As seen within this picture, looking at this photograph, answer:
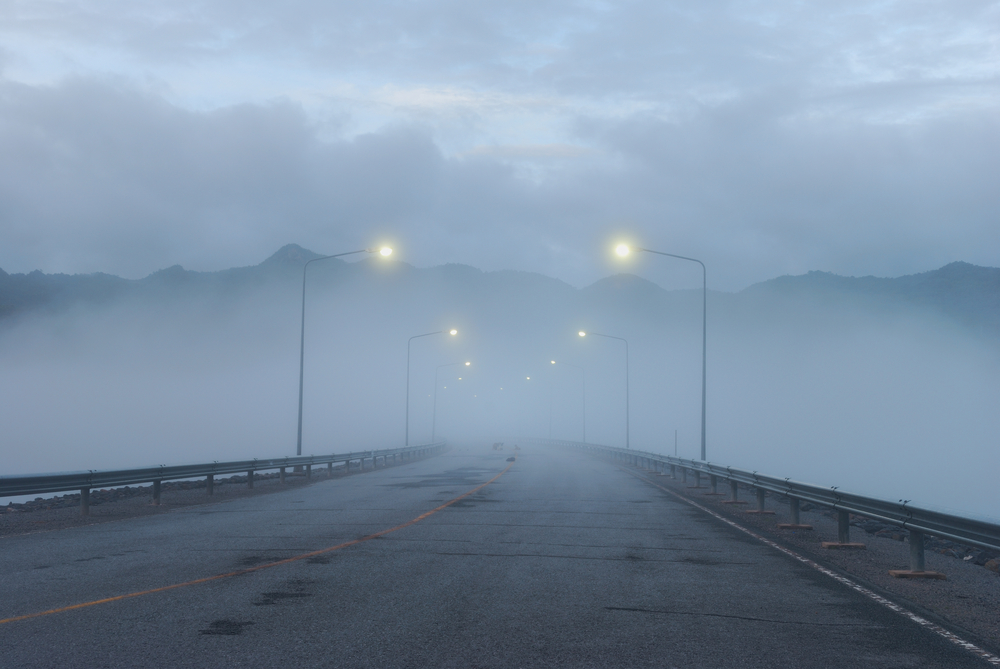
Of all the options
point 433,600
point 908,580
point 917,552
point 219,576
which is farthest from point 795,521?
point 219,576

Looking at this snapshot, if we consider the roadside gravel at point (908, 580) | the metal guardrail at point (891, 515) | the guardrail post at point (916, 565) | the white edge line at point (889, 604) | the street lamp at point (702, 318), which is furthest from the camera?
the street lamp at point (702, 318)

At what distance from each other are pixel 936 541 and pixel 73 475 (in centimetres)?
1638

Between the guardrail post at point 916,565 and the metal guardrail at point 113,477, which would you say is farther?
the metal guardrail at point 113,477

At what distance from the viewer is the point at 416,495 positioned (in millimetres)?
21562

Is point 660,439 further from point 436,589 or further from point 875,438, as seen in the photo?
point 436,589

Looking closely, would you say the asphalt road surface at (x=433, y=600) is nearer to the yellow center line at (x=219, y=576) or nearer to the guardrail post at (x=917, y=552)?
the yellow center line at (x=219, y=576)

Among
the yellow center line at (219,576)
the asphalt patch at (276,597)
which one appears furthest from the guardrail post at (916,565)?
the yellow center line at (219,576)

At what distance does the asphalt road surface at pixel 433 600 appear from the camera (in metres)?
6.20

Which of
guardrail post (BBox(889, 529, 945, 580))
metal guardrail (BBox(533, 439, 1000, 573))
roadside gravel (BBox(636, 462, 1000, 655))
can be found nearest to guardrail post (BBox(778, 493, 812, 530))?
metal guardrail (BBox(533, 439, 1000, 573))

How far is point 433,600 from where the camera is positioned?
26.7ft

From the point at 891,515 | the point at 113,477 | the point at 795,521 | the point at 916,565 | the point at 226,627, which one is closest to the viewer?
the point at 226,627

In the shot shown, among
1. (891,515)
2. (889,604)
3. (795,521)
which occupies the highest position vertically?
(891,515)

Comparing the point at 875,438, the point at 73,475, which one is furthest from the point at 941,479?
the point at 73,475

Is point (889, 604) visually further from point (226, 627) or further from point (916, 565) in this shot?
point (226, 627)
